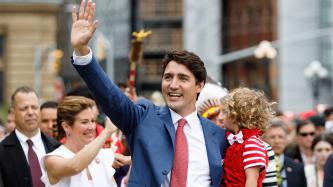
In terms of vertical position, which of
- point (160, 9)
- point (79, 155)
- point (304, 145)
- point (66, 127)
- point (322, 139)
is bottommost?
point (304, 145)

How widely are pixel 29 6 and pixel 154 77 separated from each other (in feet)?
106

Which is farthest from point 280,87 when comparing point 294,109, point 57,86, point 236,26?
point 57,86

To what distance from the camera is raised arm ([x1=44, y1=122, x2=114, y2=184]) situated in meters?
7.60

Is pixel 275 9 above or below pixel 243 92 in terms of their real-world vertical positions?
above

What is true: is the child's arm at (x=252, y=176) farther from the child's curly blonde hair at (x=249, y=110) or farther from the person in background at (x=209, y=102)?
the person in background at (x=209, y=102)

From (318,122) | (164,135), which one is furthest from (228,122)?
(318,122)

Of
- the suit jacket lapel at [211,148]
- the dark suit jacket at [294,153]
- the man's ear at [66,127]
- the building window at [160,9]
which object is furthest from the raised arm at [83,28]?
the building window at [160,9]

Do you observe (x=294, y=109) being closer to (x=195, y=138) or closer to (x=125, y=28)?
(x=125, y=28)

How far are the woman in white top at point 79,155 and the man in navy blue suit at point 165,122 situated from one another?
104 cm

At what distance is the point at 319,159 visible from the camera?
38.2 feet

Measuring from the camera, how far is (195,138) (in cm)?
674

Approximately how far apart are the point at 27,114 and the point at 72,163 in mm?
1841

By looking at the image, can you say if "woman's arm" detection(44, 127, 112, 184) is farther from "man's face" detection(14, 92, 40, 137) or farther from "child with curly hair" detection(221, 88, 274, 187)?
"man's face" detection(14, 92, 40, 137)

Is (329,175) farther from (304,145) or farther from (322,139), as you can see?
(304,145)
